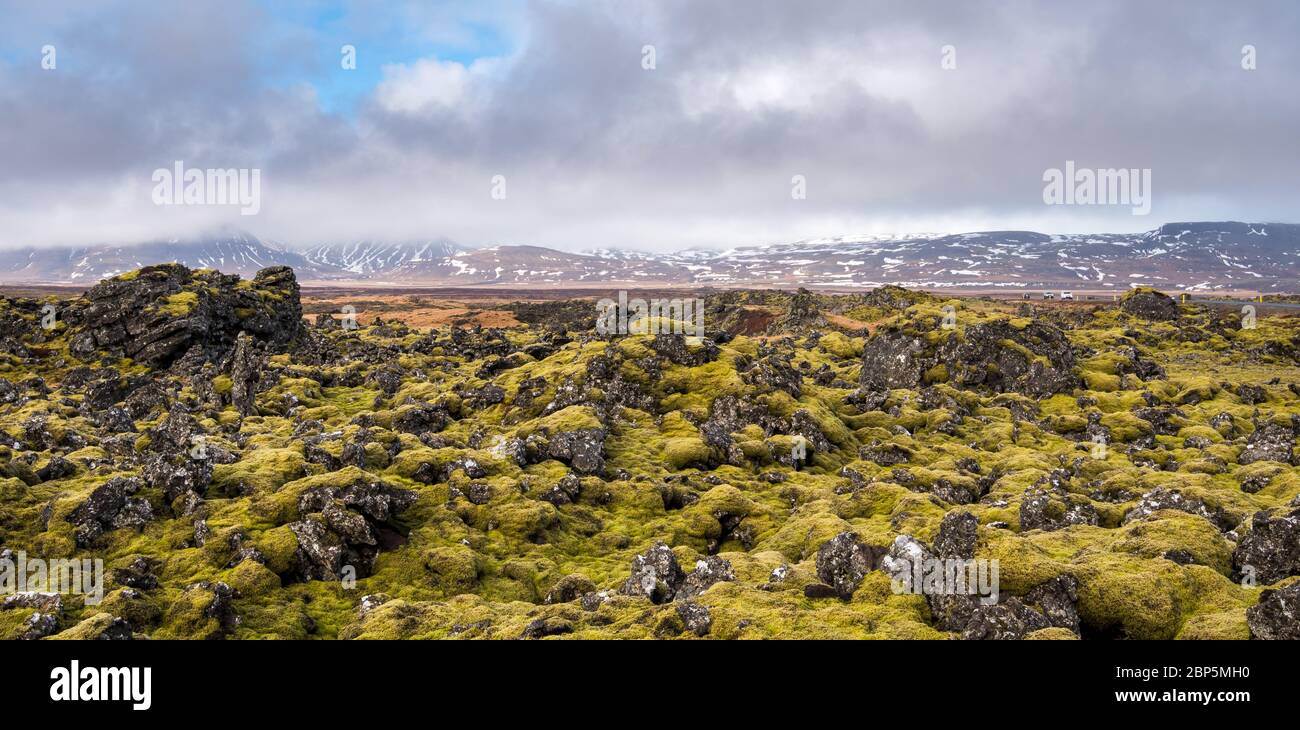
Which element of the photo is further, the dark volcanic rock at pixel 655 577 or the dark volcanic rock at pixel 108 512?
the dark volcanic rock at pixel 108 512

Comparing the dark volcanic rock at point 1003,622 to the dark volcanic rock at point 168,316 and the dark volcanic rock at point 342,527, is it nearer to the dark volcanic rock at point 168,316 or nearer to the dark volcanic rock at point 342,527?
the dark volcanic rock at point 342,527

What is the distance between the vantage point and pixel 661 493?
2317cm

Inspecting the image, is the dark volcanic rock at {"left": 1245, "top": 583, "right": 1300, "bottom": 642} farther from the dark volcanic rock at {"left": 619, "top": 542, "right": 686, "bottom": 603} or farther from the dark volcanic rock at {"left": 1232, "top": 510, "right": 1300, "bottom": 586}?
the dark volcanic rock at {"left": 619, "top": 542, "right": 686, "bottom": 603}

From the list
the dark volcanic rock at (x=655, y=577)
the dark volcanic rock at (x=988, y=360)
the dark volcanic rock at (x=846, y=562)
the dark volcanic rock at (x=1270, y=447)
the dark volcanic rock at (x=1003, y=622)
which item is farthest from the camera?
the dark volcanic rock at (x=988, y=360)

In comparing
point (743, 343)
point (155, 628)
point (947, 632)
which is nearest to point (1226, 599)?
point (947, 632)

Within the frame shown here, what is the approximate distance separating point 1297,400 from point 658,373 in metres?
39.1

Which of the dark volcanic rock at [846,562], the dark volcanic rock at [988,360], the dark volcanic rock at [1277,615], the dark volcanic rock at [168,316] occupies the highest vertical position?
the dark volcanic rock at [168,316]

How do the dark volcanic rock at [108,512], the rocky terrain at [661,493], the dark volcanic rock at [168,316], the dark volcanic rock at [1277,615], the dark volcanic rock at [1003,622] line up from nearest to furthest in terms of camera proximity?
the dark volcanic rock at [1277,615]
the dark volcanic rock at [1003,622]
the rocky terrain at [661,493]
the dark volcanic rock at [108,512]
the dark volcanic rock at [168,316]

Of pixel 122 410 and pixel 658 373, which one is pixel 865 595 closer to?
pixel 658 373

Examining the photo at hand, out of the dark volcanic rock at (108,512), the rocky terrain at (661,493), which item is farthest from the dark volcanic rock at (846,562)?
the dark volcanic rock at (108,512)

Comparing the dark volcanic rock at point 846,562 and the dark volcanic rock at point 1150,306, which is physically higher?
the dark volcanic rock at point 1150,306

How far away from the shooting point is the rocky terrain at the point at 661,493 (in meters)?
12.8

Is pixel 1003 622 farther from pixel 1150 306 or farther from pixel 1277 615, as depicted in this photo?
pixel 1150 306
